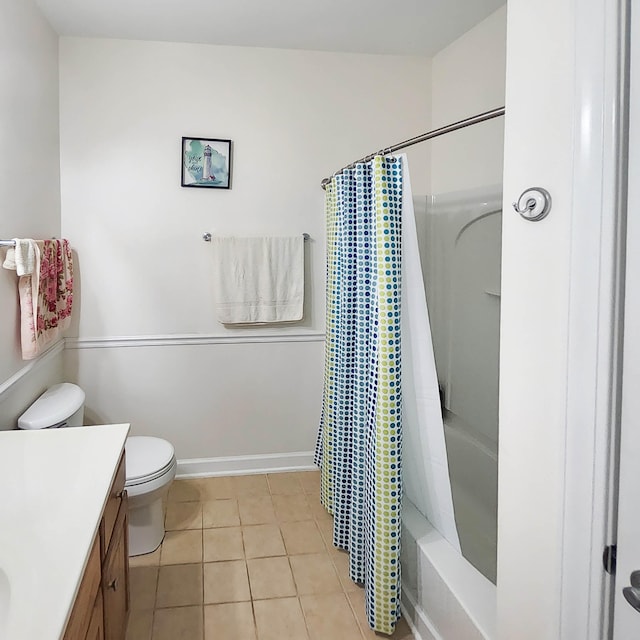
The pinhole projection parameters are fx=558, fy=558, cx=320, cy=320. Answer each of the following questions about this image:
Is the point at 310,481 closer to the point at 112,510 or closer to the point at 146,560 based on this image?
the point at 146,560

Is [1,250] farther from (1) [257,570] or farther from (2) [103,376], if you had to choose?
(1) [257,570]

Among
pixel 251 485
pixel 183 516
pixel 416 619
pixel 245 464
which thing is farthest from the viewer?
pixel 245 464

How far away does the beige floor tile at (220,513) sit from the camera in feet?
9.26

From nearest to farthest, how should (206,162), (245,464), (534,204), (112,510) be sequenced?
(534,204) < (112,510) < (206,162) < (245,464)

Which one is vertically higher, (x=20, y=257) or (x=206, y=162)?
(x=206, y=162)

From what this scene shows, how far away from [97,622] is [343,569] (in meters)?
1.28

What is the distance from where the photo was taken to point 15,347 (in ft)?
7.56

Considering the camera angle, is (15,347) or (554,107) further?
(15,347)

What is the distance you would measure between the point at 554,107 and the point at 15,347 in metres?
2.18

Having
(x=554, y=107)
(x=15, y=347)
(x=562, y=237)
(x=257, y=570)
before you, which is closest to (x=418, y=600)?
(x=257, y=570)

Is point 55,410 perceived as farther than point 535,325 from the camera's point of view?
Yes

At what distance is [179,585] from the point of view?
231 centimetres

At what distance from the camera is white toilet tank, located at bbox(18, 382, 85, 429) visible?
229 cm

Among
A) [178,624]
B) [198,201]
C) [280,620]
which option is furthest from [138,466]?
[198,201]
